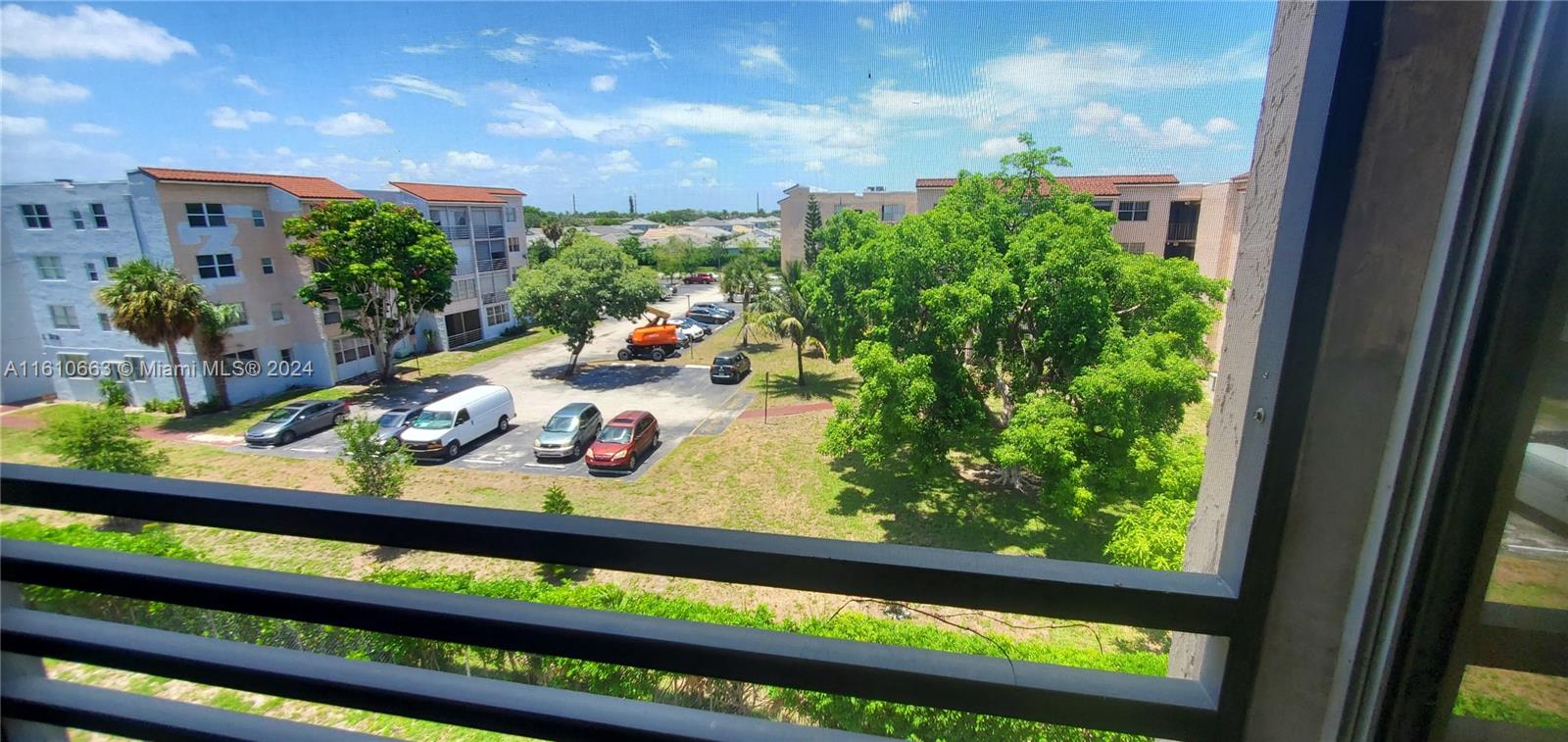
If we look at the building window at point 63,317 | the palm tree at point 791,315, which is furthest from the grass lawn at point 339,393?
the palm tree at point 791,315

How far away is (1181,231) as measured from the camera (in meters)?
2.40

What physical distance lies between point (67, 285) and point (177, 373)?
1022 millimetres

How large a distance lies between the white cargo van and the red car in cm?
51

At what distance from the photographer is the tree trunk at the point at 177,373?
2029 mm

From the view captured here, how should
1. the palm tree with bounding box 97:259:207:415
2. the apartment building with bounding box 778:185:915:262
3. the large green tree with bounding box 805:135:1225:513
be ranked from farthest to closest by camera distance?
the large green tree with bounding box 805:135:1225:513
the apartment building with bounding box 778:185:915:262
the palm tree with bounding box 97:259:207:415

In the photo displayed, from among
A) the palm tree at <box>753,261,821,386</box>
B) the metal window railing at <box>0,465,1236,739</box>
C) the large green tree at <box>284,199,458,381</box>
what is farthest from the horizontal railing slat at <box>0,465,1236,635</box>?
the palm tree at <box>753,261,821,386</box>

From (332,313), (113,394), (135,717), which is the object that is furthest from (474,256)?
(135,717)

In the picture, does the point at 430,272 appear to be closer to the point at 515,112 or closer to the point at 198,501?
the point at 515,112

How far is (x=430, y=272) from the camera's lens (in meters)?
3.12

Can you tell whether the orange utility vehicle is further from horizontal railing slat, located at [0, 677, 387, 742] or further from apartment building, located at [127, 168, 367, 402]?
horizontal railing slat, located at [0, 677, 387, 742]

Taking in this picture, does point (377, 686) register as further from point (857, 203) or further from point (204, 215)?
point (857, 203)

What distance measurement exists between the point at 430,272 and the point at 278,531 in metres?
3.10

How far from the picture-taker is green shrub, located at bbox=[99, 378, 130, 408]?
1.60m

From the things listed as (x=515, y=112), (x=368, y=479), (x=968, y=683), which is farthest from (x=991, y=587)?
(x=368, y=479)
